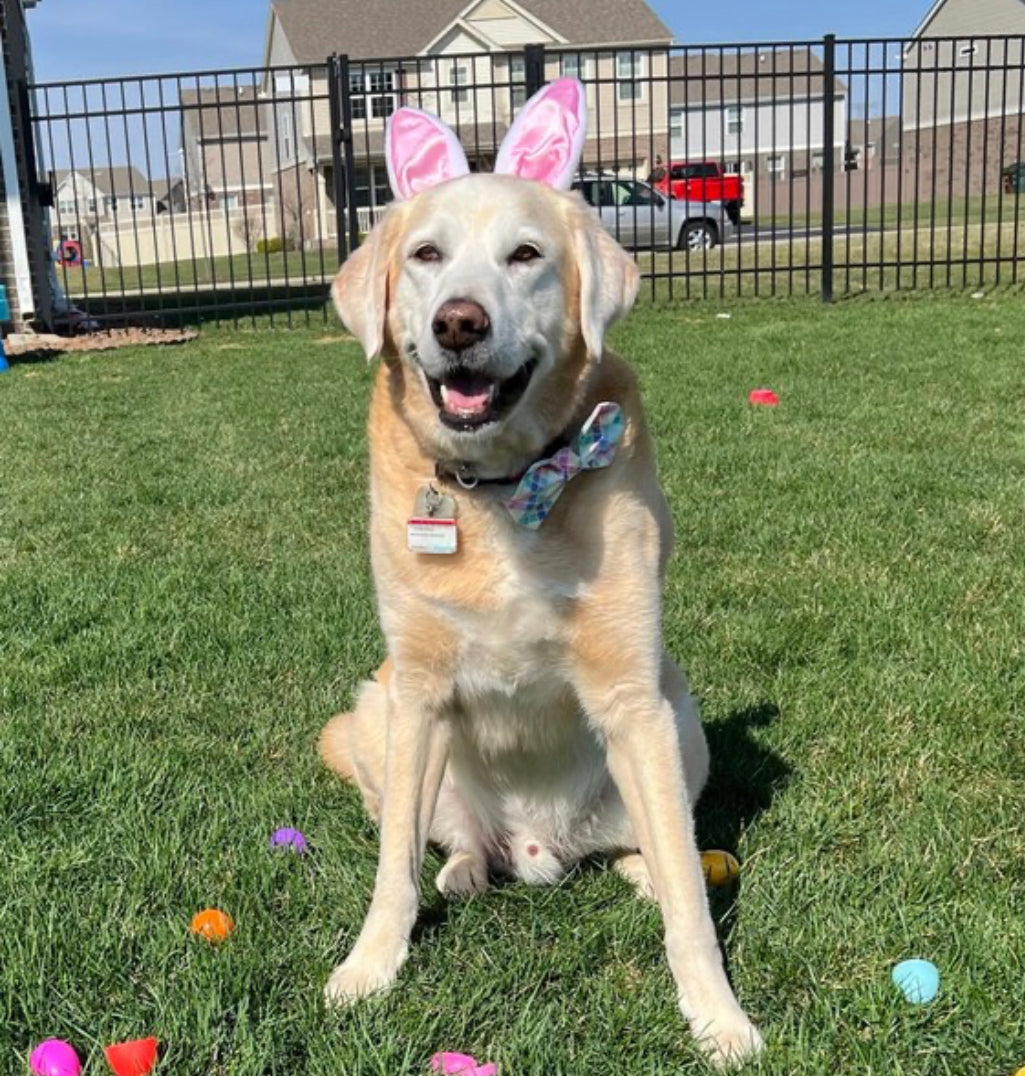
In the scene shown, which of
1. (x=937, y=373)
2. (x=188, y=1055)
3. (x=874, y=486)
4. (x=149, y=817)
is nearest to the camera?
(x=188, y=1055)

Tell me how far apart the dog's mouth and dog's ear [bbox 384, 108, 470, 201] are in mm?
1006

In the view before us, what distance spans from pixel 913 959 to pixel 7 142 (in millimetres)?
12667

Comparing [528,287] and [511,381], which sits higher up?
[528,287]

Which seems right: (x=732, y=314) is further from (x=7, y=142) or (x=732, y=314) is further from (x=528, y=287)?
(x=528, y=287)

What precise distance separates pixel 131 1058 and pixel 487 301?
1456mm

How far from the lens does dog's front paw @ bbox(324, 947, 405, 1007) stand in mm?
2045

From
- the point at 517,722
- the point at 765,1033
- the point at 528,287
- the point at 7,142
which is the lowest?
the point at 765,1033

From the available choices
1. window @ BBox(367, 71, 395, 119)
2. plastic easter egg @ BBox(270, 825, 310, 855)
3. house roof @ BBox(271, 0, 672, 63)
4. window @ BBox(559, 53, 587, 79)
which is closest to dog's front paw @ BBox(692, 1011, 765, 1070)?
plastic easter egg @ BBox(270, 825, 310, 855)

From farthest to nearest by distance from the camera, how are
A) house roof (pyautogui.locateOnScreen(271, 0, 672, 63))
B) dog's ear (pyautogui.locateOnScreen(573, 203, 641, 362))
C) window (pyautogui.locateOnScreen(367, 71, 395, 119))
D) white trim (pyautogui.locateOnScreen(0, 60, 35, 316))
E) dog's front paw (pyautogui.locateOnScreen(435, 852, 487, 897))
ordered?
house roof (pyautogui.locateOnScreen(271, 0, 672, 63)) < white trim (pyautogui.locateOnScreen(0, 60, 35, 316)) < window (pyautogui.locateOnScreen(367, 71, 395, 119)) < dog's front paw (pyautogui.locateOnScreen(435, 852, 487, 897)) < dog's ear (pyautogui.locateOnScreen(573, 203, 641, 362))

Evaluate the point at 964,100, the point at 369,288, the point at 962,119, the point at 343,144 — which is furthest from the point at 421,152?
the point at 962,119

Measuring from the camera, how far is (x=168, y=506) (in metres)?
5.45

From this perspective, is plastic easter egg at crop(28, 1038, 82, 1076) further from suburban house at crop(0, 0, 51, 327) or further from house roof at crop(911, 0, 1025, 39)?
house roof at crop(911, 0, 1025, 39)

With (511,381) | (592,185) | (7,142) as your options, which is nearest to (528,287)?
(511,381)

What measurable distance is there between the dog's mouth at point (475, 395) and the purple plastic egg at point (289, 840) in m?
1.08
